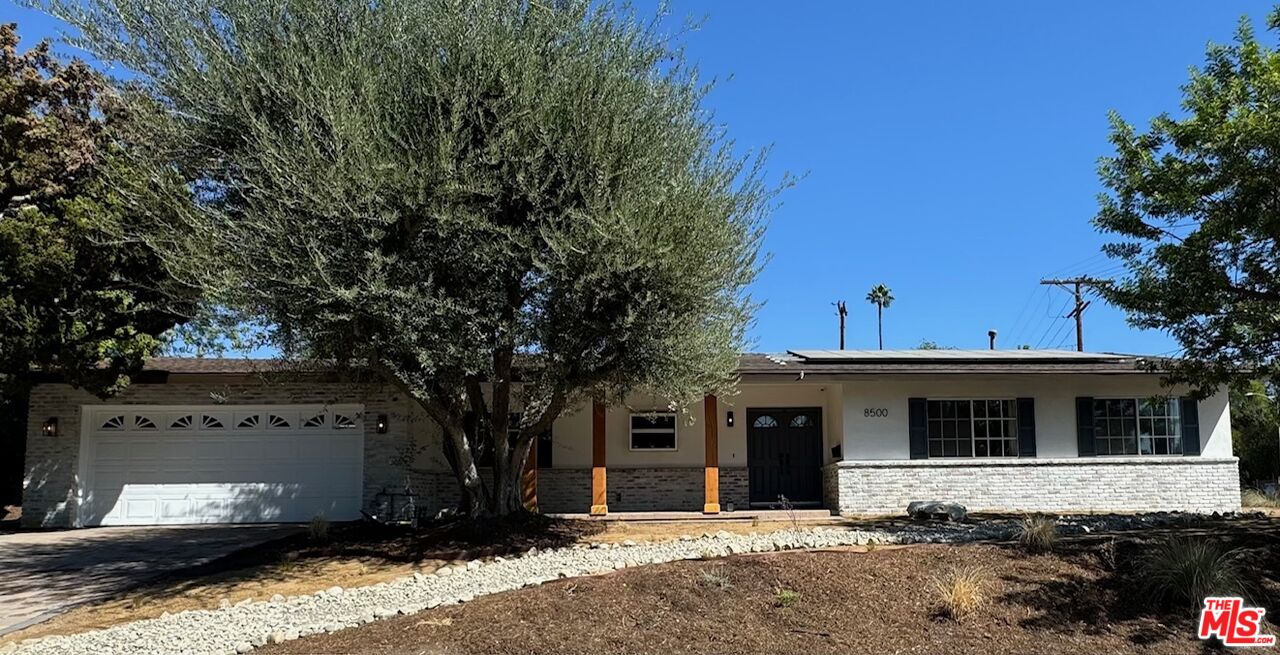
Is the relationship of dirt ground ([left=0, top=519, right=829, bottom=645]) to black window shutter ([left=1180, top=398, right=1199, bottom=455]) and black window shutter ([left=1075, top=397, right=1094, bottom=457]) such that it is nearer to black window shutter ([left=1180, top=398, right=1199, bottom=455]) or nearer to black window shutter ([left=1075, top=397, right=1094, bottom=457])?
black window shutter ([left=1075, top=397, right=1094, bottom=457])

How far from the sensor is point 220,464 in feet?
52.3

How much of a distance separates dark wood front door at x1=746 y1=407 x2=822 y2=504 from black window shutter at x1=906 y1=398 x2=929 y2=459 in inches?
75.1

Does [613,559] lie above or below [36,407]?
below

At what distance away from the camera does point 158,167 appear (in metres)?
9.75

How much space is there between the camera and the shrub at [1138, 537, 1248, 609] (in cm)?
765

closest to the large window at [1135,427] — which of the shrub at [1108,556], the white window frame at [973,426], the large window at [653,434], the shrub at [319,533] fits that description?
the white window frame at [973,426]

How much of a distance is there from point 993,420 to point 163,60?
13949 millimetres

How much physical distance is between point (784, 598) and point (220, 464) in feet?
39.3

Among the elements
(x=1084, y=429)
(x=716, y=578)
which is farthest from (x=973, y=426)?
(x=716, y=578)

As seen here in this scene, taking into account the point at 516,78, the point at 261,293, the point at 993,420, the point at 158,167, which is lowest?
the point at 993,420

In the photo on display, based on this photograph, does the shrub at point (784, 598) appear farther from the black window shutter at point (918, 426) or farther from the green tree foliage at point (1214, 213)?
the black window shutter at point (918, 426)

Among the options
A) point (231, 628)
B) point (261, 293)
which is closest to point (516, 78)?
point (261, 293)

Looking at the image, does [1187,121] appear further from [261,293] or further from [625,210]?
[261,293]

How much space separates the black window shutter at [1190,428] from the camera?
16125mm
